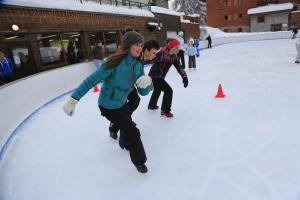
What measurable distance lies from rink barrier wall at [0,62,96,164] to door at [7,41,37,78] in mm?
1631

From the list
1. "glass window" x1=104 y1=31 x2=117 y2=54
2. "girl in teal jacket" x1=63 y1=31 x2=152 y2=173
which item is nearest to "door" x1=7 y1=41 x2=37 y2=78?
"glass window" x1=104 y1=31 x2=117 y2=54

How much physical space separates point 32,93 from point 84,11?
6.40m

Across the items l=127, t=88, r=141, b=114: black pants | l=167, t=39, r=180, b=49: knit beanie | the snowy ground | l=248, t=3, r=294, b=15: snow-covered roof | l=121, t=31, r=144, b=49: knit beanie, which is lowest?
the snowy ground

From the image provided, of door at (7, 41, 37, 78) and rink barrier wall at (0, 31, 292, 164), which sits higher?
door at (7, 41, 37, 78)

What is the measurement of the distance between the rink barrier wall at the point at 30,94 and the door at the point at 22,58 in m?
1.63

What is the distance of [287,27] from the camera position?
28.9m

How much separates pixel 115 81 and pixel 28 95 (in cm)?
363

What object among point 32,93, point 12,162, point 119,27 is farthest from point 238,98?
point 119,27

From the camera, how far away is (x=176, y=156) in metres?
2.69

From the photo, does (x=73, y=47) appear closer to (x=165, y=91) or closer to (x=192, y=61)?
(x=192, y=61)

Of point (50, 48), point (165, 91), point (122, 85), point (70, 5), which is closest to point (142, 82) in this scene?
point (122, 85)

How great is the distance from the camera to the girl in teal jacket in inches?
79.3

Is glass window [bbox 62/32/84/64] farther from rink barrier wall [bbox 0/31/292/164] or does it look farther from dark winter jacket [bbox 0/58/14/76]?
dark winter jacket [bbox 0/58/14/76]

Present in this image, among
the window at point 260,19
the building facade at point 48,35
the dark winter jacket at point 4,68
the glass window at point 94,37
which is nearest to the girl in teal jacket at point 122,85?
the dark winter jacket at point 4,68
